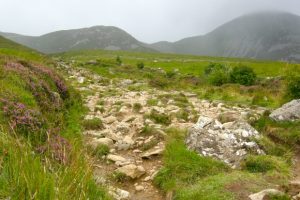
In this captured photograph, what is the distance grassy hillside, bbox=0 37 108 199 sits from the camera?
418 centimetres

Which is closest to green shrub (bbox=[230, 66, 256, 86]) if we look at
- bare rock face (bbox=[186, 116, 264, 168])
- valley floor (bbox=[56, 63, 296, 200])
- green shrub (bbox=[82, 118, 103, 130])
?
valley floor (bbox=[56, 63, 296, 200])

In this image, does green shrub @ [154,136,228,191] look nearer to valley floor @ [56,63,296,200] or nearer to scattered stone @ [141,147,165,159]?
valley floor @ [56,63,296,200]

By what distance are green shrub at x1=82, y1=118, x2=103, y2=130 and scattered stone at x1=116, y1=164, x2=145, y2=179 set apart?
371 cm

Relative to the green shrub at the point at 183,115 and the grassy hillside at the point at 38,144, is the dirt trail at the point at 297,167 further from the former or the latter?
the green shrub at the point at 183,115

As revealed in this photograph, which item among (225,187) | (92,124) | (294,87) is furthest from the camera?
(294,87)

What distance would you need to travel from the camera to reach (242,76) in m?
35.8

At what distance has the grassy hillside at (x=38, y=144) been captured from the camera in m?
4.18

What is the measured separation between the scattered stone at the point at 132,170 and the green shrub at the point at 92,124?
3711mm

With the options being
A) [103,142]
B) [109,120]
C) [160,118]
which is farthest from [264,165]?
[109,120]

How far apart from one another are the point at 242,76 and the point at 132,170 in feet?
96.3

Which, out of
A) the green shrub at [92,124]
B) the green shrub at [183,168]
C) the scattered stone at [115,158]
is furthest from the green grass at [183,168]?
→ the green shrub at [92,124]

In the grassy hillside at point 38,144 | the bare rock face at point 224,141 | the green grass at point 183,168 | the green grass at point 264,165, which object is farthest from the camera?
the bare rock face at point 224,141

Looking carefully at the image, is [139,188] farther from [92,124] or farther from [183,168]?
[92,124]

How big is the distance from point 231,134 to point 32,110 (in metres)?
4.86
